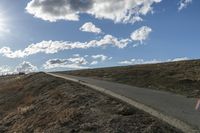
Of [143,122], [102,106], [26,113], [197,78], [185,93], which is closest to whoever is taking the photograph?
[143,122]

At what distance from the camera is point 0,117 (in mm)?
27109

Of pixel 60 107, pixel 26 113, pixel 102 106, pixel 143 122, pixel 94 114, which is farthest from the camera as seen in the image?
pixel 26 113

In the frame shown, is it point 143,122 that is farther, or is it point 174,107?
point 174,107

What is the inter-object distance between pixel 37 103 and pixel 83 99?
5123mm

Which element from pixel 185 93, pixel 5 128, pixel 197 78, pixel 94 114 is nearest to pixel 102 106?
pixel 94 114

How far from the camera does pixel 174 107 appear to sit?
20797 millimetres

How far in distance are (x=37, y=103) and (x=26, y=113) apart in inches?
121

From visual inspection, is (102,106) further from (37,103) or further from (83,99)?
(37,103)

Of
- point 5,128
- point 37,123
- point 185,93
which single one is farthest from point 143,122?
point 185,93

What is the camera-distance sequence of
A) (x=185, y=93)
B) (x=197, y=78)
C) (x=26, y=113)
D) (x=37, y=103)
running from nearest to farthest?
(x=26, y=113) → (x=37, y=103) → (x=185, y=93) → (x=197, y=78)

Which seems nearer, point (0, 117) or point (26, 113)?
point (26, 113)

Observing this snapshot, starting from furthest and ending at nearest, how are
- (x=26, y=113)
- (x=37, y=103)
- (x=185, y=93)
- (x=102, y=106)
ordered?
(x=185, y=93) → (x=37, y=103) → (x=26, y=113) → (x=102, y=106)

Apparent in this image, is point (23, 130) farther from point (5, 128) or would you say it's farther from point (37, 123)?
point (5, 128)

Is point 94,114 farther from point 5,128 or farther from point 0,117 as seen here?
point 0,117
